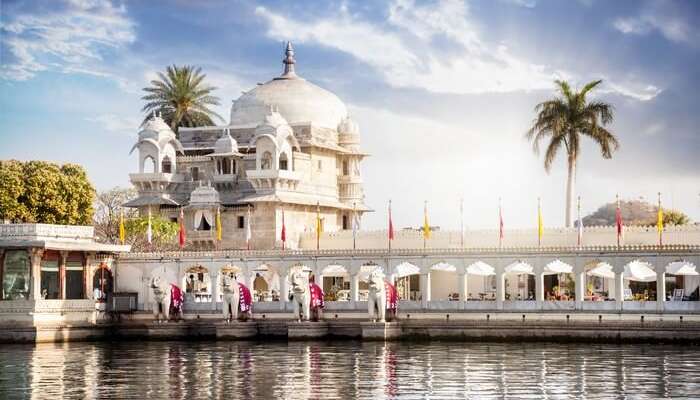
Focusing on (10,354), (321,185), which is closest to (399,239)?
(321,185)

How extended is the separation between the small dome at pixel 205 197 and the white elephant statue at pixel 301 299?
18.7 meters

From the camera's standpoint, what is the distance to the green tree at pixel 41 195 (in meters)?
67.5

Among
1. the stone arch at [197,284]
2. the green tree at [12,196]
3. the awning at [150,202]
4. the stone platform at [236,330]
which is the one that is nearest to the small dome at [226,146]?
the awning at [150,202]

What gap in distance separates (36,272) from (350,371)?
20.5 m

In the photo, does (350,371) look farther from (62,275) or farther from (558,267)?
(62,275)

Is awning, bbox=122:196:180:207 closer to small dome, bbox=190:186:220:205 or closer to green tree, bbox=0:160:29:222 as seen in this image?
small dome, bbox=190:186:220:205

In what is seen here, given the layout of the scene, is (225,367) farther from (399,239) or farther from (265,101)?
(265,101)

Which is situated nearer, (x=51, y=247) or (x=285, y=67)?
(x=51, y=247)

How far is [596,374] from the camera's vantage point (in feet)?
131

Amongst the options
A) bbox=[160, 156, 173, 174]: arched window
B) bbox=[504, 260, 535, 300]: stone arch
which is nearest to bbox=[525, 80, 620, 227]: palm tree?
bbox=[504, 260, 535, 300]: stone arch

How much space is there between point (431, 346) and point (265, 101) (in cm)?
3272

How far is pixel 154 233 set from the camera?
72562 millimetres

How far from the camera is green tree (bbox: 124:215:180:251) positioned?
7206 cm

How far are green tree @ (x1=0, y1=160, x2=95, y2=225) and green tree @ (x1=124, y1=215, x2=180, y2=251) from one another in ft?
8.83
